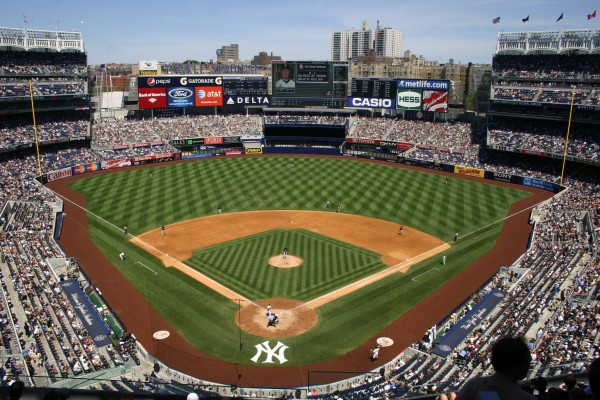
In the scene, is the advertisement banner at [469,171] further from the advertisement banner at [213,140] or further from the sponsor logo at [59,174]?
the sponsor logo at [59,174]

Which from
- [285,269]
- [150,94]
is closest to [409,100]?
[150,94]

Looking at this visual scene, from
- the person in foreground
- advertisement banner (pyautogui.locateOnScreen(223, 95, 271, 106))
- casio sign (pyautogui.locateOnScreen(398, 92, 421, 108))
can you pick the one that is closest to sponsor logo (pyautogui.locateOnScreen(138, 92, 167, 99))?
advertisement banner (pyautogui.locateOnScreen(223, 95, 271, 106))

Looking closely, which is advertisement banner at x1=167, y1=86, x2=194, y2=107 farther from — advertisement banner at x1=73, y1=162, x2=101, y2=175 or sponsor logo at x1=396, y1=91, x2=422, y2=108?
sponsor logo at x1=396, y1=91, x2=422, y2=108

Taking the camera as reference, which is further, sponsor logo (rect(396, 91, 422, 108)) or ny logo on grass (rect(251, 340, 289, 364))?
sponsor logo (rect(396, 91, 422, 108))

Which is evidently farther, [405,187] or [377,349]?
[405,187]

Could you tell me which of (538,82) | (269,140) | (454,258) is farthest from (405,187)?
(269,140)

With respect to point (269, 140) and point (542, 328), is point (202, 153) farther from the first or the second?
point (542, 328)

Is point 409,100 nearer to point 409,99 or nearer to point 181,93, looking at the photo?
point 409,99
